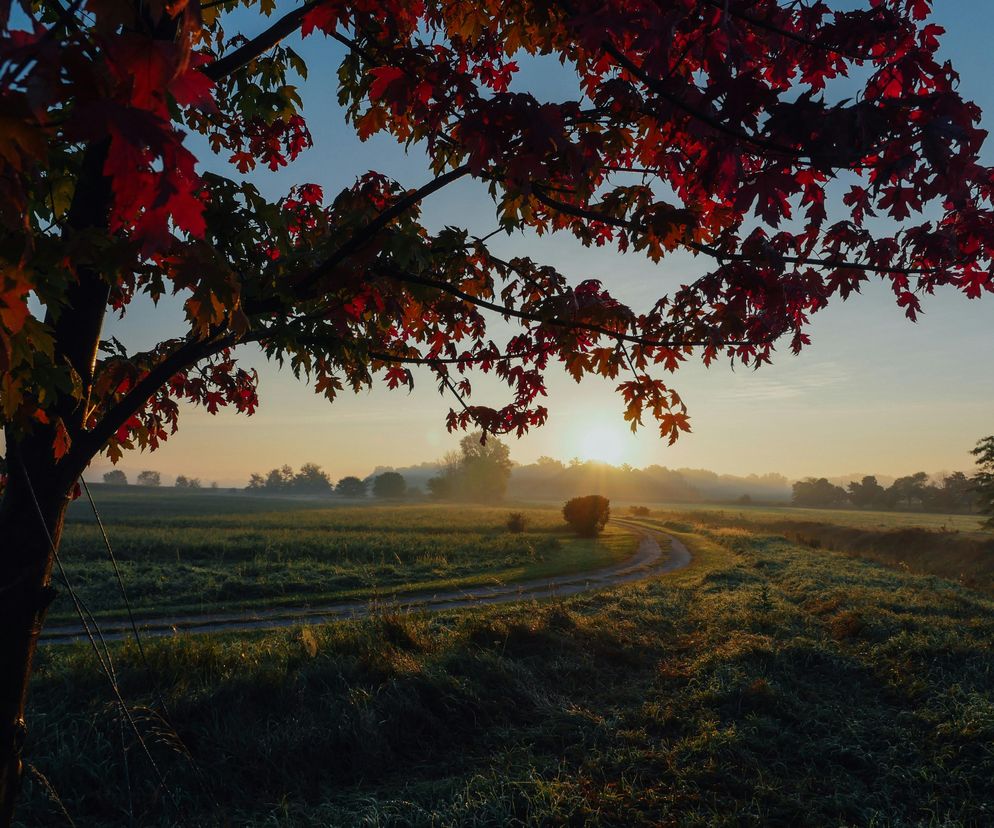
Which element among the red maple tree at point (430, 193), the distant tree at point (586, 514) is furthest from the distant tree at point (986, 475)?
the red maple tree at point (430, 193)

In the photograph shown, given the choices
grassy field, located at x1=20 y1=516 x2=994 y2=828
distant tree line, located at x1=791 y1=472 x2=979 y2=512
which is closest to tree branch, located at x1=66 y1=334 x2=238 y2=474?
grassy field, located at x1=20 y1=516 x2=994 y2=828

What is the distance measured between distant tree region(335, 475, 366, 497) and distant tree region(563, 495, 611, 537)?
107m

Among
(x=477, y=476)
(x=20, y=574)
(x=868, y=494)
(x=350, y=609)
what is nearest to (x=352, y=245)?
(x=20, y=574)

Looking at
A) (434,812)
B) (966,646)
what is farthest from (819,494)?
(434,812)

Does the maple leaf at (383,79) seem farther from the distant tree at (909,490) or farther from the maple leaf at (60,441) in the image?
the distant tree at (909,490)

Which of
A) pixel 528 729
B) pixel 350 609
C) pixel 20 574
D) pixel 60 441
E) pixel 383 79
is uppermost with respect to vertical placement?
pixel 383 79

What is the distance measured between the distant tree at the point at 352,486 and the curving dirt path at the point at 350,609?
120 m

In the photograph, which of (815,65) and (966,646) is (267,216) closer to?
(815,65)

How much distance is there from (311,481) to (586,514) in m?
153

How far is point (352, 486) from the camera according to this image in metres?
136

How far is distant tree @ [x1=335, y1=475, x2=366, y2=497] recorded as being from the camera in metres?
135

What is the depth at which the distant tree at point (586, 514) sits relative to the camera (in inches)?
1355

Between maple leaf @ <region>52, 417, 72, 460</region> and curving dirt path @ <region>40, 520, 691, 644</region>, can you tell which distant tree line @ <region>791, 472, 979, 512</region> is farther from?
maple leaf @ <region>52, 417, 72, 460</region>

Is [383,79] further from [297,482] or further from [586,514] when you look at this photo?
[297,482]
